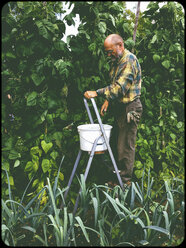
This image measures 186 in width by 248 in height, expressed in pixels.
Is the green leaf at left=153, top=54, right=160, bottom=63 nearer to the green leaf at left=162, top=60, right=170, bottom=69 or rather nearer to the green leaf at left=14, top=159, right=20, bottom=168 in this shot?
the green leaf at left=162, top=60, right=170, bottom=69

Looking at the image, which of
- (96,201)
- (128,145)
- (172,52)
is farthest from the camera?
(172,52)

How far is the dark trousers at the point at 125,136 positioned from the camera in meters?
2.48

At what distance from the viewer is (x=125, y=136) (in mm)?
2518

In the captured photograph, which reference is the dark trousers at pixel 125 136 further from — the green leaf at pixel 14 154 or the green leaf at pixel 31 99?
the green leaf at pixel 14 154

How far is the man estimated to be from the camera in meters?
2.26

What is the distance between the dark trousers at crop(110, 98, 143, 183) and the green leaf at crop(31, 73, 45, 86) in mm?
776

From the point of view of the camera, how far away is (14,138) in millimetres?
2363

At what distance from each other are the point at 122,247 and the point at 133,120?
1120 millimetres

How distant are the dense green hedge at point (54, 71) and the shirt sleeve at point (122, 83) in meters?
0.26

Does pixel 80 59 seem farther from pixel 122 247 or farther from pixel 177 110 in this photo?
pixel 122 247

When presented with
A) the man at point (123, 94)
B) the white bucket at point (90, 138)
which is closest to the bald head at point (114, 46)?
the man at point (123, 94)

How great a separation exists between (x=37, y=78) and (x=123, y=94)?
79 cm

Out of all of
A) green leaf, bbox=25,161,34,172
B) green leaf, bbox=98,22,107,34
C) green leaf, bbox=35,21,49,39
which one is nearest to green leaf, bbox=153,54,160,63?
green leaf, bbox=98,22,107,34

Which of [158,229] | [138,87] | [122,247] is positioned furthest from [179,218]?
[138,87]
